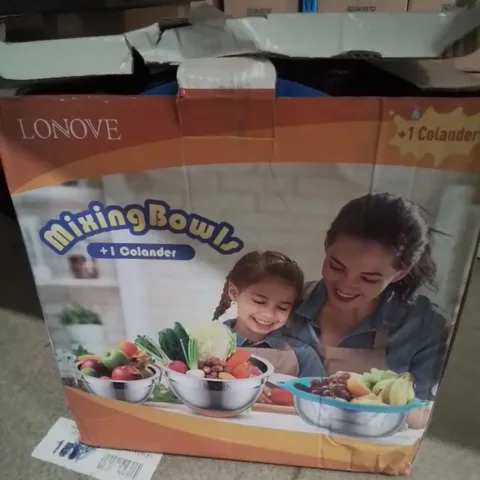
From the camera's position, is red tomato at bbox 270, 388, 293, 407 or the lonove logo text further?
red tomato at bbox 270, 388, 293, 407

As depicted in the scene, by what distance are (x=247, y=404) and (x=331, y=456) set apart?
13cm


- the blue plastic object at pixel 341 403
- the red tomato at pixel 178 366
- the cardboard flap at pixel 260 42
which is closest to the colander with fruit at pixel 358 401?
the blue plastic object at pixel 341 403

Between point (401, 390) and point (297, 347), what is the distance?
127 millimetres

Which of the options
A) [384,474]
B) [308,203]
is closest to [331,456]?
[384,474]

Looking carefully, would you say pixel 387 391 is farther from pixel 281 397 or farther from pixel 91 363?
pixel 91 363

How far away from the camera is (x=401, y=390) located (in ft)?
2.22

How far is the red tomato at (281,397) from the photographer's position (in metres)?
0.70

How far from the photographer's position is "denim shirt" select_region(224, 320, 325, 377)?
0.66 meters

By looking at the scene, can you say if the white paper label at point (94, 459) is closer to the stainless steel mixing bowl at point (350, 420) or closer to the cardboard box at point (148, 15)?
the stainless steel mixing bowl at point (350, 420)

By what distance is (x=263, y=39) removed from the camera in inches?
21.3

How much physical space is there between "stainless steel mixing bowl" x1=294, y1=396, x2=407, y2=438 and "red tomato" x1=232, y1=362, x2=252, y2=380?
6cm

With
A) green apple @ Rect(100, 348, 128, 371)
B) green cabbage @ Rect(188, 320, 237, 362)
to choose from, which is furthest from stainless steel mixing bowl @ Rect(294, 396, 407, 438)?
green apple @ Rect(100, 348, 128, 371)

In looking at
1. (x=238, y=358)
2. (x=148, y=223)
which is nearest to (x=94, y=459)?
(x=238, y=358)

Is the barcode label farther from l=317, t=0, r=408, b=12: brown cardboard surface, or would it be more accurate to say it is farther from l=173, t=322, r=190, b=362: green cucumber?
l=317, t=0, r=408, b=12: brown cardboard surface
